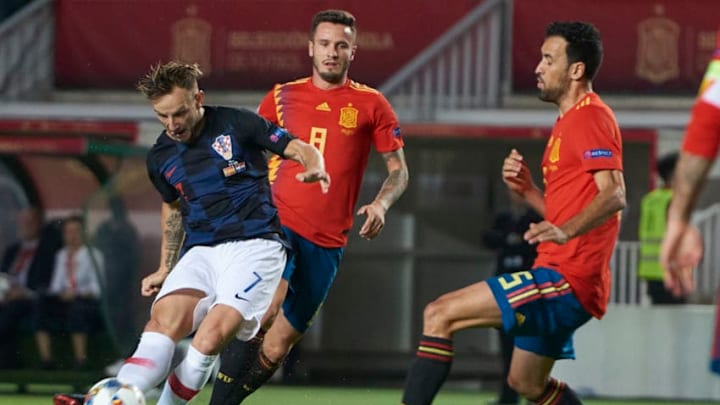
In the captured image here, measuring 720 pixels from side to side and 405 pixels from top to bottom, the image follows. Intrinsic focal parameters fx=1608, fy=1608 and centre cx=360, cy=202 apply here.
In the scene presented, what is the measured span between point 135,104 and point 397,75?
271cm

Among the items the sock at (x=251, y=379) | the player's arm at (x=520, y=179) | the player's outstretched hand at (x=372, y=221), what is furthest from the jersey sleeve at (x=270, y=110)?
the player's arm at (x=520, y=179)

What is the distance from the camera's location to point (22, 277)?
1295 centimetres

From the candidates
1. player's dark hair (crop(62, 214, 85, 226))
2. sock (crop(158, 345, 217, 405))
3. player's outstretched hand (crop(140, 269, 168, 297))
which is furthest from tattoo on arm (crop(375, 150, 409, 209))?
player's dark hair (crop(62, 214, 85, 226))

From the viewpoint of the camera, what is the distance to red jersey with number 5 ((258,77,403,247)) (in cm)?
773

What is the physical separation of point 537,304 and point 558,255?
10.5 inches

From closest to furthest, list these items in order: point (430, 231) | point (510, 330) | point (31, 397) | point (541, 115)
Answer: point (510, 330), point (31, 397), point (541, 115), point (430, 231)

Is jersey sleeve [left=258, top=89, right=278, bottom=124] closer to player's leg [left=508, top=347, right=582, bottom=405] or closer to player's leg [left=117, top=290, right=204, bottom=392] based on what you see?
player's leg [left=117, top=290, right=204, bottom=392]

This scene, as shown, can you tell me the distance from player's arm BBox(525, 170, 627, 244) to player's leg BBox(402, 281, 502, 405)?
400mm

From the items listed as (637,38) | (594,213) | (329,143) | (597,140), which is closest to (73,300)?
(329,143)

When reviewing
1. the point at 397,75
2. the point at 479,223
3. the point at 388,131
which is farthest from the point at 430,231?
the point at 388,131

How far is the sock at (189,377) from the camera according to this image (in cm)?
670

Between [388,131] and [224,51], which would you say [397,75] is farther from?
[388,131]

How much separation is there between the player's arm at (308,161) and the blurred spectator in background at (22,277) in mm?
6353

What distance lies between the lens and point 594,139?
6.71 m
